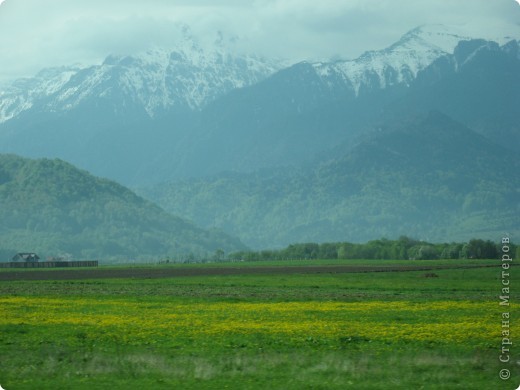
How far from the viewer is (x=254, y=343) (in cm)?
4231

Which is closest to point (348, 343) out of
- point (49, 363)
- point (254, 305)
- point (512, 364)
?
point (512, 364)

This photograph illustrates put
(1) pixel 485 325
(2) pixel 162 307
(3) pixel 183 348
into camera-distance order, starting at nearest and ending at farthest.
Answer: (3) pixel 183 348 → (1) pixel 485 325 → (2) pixel 162 307

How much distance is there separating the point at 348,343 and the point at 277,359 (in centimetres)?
526

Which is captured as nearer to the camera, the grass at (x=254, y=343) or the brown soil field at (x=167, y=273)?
the grass at (x=254, y=343)

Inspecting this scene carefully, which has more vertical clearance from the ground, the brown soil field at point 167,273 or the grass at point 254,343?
the brown soil field at point 167,273

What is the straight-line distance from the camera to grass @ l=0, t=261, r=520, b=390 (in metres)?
34.7

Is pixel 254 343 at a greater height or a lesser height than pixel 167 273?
lesser

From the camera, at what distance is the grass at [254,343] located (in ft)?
114

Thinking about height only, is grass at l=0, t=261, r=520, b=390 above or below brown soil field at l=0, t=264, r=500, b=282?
below

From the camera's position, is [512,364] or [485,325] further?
[485,325]

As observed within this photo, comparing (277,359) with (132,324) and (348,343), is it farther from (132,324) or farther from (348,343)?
(132,324)

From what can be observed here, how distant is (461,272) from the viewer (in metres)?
118

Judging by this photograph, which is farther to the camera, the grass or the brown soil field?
the brown soil field

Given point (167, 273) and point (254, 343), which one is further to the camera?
point (167, 273)
